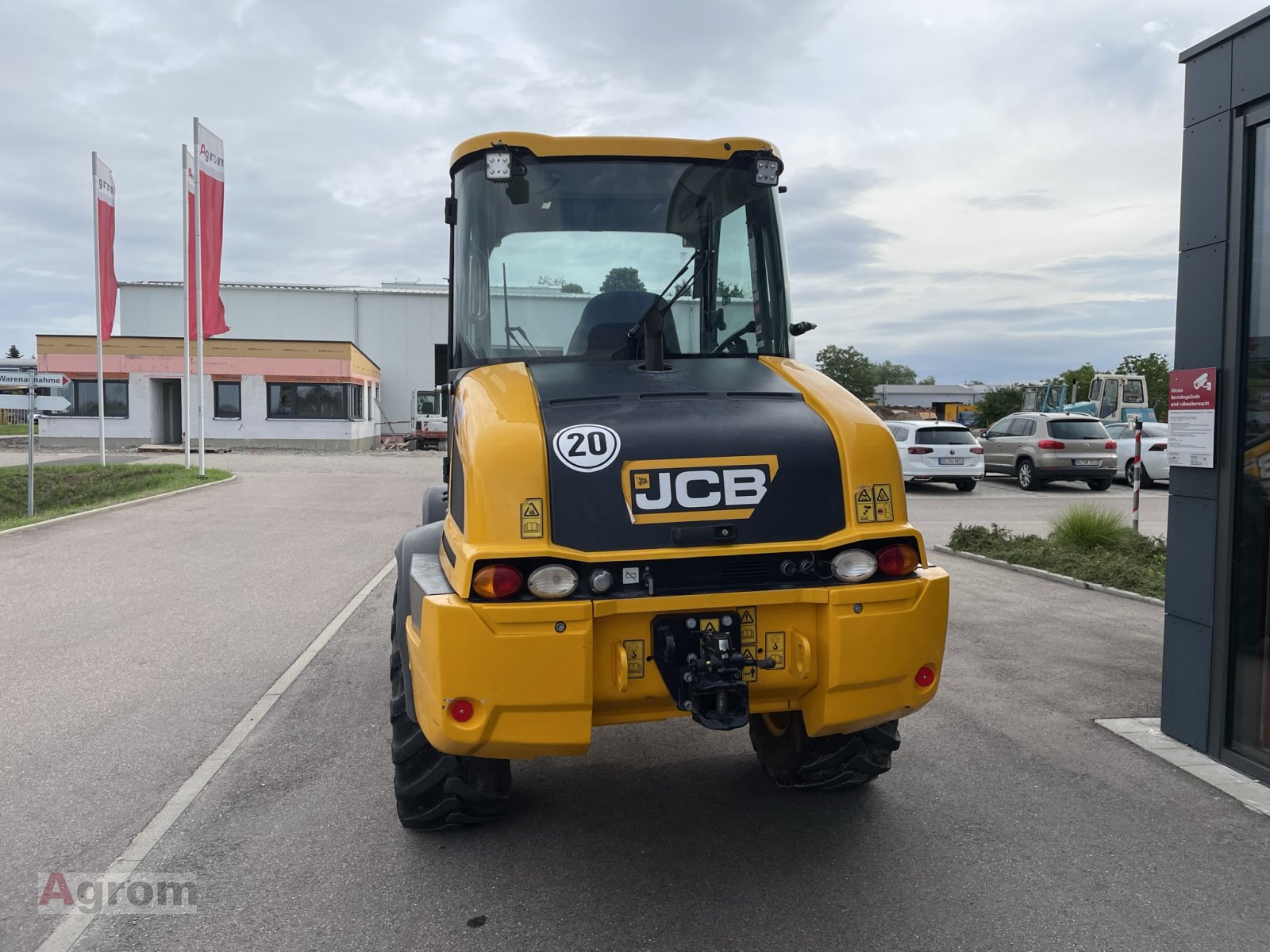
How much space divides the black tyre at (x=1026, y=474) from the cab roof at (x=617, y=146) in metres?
19.5

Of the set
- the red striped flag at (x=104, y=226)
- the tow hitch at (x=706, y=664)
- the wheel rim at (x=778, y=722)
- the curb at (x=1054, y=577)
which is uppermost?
the red striped flag at (x=104, y=226)

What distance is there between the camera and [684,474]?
3266mm

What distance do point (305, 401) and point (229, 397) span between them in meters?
3.01

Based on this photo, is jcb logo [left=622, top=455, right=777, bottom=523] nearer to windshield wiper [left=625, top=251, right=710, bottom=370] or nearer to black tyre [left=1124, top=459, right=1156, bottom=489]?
windshield wiper [left=625, top=251, right=710, bottom=370]

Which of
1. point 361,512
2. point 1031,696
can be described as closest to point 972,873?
point 1031,696

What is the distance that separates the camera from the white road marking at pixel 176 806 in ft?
10.7

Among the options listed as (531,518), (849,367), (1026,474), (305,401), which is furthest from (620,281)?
(849,367)

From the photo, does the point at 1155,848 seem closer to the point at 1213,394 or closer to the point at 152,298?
the point at 1213,394

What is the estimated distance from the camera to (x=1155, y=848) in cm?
389

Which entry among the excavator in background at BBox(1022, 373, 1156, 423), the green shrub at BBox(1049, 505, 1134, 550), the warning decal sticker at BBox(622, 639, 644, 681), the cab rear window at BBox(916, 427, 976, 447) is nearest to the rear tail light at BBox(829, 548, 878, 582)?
the warning decal sticker at BBox(622, 639, 644, 681)

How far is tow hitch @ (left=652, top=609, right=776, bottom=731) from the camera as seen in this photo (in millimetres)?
3201

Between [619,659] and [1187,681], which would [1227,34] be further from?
[619,659]

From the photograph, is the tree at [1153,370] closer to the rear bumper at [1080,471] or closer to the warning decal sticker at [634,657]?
the rear bumper at [1080,471]

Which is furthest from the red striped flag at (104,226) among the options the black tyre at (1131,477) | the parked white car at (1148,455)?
the black tyre at (1131,477)
